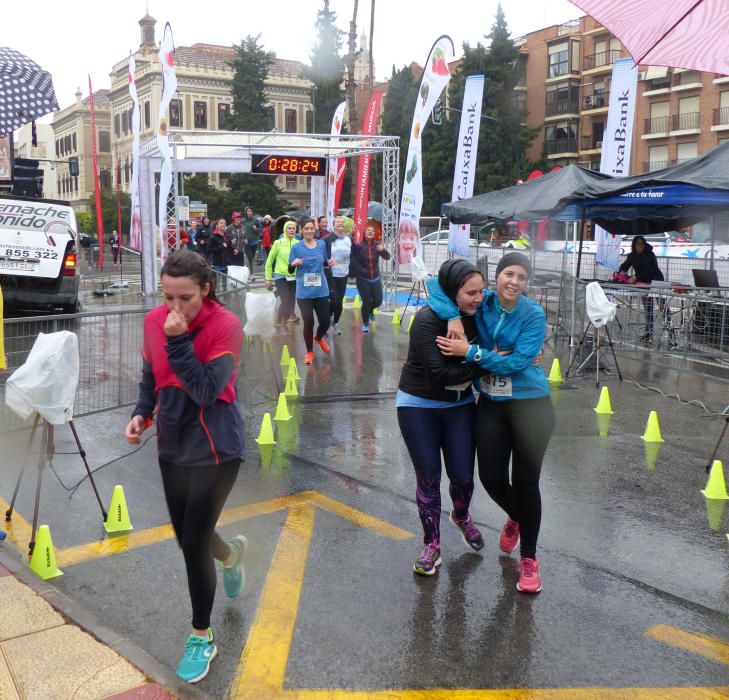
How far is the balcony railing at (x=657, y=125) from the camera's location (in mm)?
55750

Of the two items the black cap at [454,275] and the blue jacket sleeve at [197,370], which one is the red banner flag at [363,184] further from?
the blue jacket sleeve at [197,370]

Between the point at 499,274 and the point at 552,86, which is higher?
the point at 552,86

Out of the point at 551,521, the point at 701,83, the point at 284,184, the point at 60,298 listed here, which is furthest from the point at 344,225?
the point at 284,184

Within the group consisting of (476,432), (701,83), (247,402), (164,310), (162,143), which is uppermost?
(701,83)

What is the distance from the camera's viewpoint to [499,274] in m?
4.43

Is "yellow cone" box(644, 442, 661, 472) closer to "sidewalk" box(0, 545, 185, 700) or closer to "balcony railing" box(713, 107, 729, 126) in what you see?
"sidewalk" box(0, 545, 185, 700)

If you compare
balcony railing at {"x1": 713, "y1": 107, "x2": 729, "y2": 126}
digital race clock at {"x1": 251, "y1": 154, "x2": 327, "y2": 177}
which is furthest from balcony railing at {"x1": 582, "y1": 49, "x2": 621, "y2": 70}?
digital race clock at {"x1": 251, "y1": 154, "x2": 327, "y2": 177}

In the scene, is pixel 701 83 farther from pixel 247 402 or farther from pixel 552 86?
pixel 247 402

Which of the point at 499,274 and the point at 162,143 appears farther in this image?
the point at 162,143

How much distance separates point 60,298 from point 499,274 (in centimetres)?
1113

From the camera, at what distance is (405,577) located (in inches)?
176

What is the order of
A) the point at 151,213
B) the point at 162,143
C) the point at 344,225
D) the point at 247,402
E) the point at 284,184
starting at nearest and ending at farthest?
1. the point at 247,402
2. the point at 344,225
3. the point at 162,143
4. the point at 151,213
5. the point at 284,184

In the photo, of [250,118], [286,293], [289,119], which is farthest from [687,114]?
[286,293]

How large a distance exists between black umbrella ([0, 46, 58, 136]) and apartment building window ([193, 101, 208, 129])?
2687 inches
